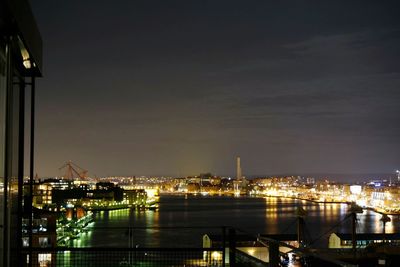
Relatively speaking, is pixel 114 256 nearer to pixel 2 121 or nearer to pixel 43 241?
pixel 2 121

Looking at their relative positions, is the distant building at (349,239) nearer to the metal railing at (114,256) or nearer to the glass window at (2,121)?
the metal railing at (114,256)

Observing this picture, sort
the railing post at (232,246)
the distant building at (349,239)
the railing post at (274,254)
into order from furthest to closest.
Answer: the distant building at (349,239), the railing post at (232,246), the railing post at (274,254)

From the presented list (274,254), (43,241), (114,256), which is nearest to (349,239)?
(43,241)

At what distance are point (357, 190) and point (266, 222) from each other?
4873cm

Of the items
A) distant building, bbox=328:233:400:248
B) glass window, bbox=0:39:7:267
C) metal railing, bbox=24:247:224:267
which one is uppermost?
glass window, bbox=0:39:7:267

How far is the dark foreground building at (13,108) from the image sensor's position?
1282mm

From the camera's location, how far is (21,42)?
4.73 feet

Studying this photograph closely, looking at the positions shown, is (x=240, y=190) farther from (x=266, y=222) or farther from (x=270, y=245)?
(x=270, y=245)

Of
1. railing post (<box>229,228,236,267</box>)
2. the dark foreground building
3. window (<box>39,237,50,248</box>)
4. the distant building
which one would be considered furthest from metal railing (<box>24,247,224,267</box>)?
the distant building

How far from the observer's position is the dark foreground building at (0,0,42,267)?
1282mm

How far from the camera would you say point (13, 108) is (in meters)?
1.54

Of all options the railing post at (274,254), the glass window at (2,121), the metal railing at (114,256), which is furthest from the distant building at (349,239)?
the glass window at (2,121)

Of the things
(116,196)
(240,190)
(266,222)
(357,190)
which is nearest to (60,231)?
(266,222)

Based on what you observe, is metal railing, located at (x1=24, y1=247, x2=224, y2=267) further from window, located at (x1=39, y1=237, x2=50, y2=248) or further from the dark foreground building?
window, located at (x1=39, y1=237, x2=50, y2=248)
